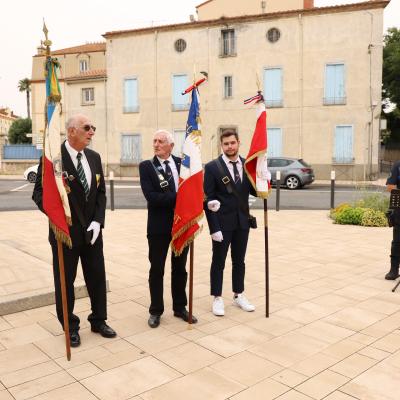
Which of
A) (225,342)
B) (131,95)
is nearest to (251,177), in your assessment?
(225,342)

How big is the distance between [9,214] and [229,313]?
969cm

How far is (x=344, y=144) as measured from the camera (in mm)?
25578

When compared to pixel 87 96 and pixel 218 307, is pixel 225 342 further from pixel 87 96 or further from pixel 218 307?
pixel 87 96

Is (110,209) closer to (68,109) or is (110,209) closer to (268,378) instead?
(268,378)

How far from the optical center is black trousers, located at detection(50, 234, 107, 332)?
13.4 feet

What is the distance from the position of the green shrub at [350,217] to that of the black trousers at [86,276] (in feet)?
25.3

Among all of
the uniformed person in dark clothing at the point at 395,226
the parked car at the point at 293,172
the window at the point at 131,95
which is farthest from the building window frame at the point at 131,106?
the uniformed person in dark clothing at the point at 395,226

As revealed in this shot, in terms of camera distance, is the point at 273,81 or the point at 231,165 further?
the point at 273,81

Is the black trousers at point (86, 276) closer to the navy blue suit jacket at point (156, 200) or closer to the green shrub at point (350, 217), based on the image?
the navy blue suit jacket at point (156, 200)

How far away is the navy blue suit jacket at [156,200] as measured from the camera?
439 centimetres

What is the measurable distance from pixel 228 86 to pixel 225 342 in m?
25.0

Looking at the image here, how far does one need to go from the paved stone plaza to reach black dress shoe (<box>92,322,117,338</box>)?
0.06 metres

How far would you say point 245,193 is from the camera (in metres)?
4.92

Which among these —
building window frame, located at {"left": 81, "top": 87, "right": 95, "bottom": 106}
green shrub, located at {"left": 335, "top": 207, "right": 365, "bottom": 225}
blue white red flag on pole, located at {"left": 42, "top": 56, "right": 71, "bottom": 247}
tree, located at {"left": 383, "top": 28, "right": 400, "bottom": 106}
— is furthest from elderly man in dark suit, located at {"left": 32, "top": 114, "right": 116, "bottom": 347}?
tree, located at {"left": 383, "top": 28, "right": 400, "bottom": 106}
